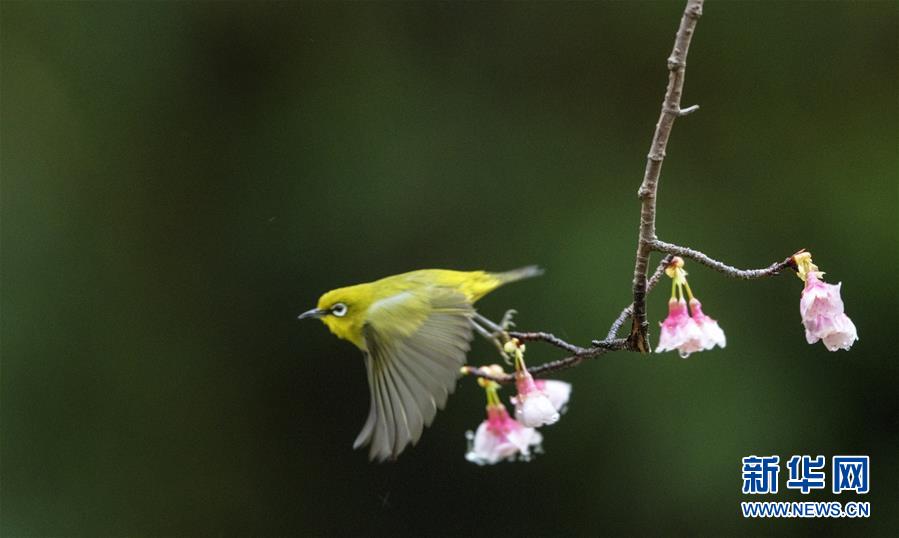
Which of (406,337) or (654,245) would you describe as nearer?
(654,245)

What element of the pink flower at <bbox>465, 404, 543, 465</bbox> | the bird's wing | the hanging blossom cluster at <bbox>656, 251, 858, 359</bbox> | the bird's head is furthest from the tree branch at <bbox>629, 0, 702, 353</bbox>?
the bird's head

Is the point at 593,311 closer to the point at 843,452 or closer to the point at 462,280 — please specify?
the point at 843,452

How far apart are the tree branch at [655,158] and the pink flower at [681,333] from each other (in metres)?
0.14

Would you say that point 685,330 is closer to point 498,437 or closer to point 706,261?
point 706,261

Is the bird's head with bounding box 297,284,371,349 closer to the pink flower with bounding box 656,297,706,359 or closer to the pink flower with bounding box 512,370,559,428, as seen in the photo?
the pink flower with bounding box 512,370,559,428

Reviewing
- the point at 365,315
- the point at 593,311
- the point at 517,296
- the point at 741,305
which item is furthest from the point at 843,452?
the point at 365,315

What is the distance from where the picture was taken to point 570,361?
1.01 m

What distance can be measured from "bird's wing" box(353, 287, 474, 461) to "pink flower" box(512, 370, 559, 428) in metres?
0.08

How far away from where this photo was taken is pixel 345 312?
4.61 ft

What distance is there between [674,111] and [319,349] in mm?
2255

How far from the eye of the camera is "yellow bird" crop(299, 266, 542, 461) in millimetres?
1119

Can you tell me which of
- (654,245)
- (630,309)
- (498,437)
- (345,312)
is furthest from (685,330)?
(345,312)

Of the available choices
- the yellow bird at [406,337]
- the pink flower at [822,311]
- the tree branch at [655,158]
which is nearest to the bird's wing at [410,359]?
the yellow bird at [406,337]

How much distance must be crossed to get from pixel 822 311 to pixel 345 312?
26.3 inches
